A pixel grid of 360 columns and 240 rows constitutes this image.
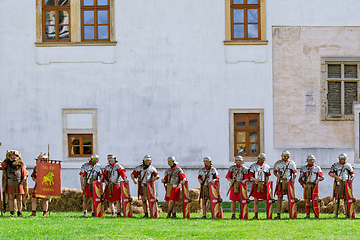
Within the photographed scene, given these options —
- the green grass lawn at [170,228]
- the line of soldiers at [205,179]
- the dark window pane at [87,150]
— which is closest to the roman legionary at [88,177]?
the line of soldiers at [205,179]

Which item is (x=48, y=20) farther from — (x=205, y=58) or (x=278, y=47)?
(x=278, y=47)

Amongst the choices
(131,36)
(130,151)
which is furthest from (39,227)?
→ (131,36)

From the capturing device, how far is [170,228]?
11.9 metres

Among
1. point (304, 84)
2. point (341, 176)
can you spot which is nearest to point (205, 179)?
point (341, 176)

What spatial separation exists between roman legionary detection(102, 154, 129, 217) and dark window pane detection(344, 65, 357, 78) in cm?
977

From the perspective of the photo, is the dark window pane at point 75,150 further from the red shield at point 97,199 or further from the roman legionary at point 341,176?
the roman legionary at point 341,176

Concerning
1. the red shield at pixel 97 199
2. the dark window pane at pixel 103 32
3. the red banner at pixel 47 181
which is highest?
the dark window pane at pixel 103 32

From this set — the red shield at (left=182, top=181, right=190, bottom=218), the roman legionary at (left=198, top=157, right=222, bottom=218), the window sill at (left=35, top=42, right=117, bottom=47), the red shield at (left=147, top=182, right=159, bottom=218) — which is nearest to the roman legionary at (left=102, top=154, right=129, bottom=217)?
the red shield at (left=147, top=182, right=159, bottom=218)

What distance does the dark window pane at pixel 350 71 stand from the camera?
67.4ft

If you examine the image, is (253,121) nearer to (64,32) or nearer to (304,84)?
(304,84)

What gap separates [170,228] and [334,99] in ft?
35.0

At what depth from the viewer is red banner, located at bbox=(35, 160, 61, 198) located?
14.0 metres

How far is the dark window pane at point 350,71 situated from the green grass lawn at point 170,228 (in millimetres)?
8109

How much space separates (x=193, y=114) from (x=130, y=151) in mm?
2520
